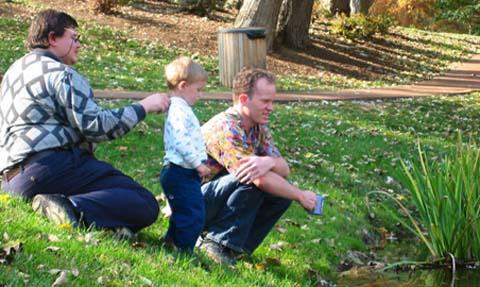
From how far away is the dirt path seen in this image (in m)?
13.7

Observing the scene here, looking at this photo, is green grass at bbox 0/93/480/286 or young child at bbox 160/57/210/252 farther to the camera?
young child at bbox 160/57/210/252

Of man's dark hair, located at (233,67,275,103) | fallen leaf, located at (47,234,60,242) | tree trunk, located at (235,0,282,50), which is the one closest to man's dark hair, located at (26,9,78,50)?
man's dark hair, located at (233,67,275,103)

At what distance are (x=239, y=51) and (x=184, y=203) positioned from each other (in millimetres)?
11128

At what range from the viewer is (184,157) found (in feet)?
16.6

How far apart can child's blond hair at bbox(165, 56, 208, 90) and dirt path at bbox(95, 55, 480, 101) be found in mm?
6938

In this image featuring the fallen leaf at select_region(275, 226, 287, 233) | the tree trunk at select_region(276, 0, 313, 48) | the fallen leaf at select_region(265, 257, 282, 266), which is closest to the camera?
the fallen leaf at select_region(265, 257, 282, 266)

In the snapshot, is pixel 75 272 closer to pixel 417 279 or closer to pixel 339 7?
pixel 417 279

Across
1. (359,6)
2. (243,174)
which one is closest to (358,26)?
(359,6)

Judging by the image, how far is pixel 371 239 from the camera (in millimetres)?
7902

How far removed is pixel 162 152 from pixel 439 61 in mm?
19302

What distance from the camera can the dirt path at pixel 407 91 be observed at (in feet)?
44.9

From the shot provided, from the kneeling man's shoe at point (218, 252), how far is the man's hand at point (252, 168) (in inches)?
22.9

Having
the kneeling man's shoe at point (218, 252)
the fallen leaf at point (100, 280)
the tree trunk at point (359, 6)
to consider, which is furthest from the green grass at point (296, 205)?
the tree trunk at point (359, 6)

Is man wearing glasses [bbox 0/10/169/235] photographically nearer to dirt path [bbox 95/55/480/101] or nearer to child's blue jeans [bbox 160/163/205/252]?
child's blue jeans [bbox 160/163/205/252]
